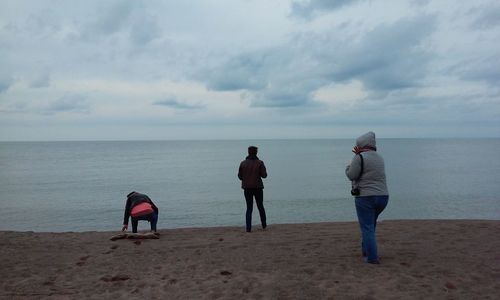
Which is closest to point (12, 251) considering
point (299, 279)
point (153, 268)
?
point (153, 268)

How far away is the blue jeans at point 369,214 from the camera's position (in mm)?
6648

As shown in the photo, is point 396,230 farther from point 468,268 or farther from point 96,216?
point 96,216

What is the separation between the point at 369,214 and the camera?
6719 millimetres

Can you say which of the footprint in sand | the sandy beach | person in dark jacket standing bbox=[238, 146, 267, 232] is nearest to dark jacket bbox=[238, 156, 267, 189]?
person in dark jacket standing bbox=[238, 146, 267, 232]

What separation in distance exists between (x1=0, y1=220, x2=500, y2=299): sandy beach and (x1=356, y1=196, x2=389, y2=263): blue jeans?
0.26 metres

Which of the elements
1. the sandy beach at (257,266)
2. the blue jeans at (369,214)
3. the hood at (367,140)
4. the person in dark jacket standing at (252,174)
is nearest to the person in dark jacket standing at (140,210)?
the sandy beach at (257,266)

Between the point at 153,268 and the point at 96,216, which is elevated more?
the point at 153,268

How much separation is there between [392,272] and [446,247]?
7.47 ft

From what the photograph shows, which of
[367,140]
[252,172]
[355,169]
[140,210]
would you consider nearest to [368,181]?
[355,169]

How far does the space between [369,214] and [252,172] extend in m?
4.07

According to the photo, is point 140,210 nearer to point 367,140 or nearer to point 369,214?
point 369,214

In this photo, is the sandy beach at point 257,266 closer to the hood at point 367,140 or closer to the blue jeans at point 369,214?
the blue jeans at point 369,214

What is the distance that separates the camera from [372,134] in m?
6.84

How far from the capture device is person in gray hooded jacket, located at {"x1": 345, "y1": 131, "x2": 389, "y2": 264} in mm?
6625
